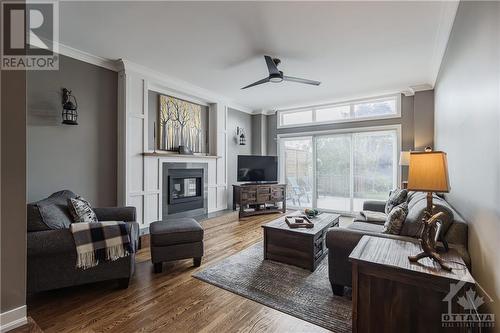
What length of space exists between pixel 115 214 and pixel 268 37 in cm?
290

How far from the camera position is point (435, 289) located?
1.29m

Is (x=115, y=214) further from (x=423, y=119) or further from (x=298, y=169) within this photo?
(x=423, y=119)

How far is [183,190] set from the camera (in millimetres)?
4812

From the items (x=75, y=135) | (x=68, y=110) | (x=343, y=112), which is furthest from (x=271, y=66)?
(x=343, y=112)

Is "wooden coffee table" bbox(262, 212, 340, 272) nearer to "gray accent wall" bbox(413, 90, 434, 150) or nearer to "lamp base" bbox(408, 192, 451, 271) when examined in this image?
"lamp base" bbox(408, 192, 451, 271)

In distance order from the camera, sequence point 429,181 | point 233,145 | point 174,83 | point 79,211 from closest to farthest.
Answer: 1. point 429,181
2. point 79,211
3. point 174,83
4. point 233,145

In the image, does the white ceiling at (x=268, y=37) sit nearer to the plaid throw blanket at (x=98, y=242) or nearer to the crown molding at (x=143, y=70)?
the crown molding at (x=143, y=70)

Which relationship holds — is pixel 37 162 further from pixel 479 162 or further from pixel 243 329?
pixel 479 162

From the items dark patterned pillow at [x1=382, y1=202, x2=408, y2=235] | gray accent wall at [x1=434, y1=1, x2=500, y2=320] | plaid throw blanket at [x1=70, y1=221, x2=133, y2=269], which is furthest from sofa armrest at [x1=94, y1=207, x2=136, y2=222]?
gray accent wall at [x1=434, y1=1, x2=500, y2=320]

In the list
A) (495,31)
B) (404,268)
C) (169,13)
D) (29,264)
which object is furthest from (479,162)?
(29,264)

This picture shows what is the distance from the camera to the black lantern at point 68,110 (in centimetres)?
312

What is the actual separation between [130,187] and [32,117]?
1.49 m

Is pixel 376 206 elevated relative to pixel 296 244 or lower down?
elevated

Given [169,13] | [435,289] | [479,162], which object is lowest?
[435,289]
